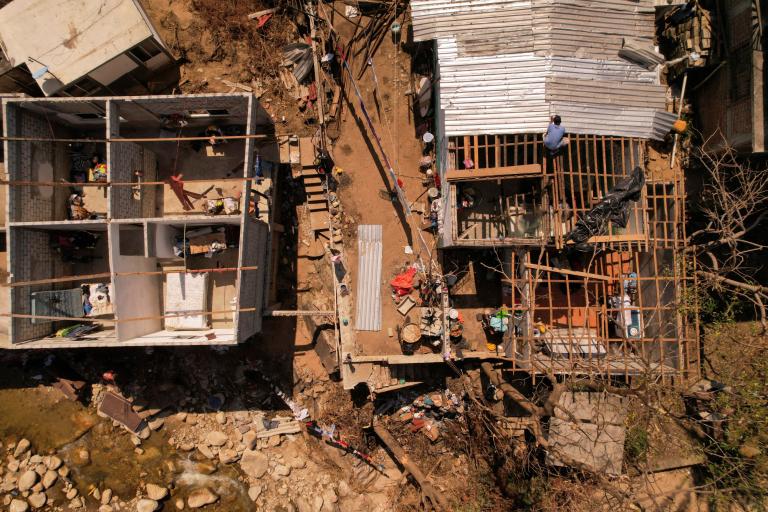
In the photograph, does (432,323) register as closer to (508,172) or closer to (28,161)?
(508,172)

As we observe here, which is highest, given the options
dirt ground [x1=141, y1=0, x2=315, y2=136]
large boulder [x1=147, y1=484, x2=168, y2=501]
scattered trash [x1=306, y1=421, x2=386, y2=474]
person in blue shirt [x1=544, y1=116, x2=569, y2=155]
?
dirt ground [x1=141, y1=0, x2=315, y2=136]

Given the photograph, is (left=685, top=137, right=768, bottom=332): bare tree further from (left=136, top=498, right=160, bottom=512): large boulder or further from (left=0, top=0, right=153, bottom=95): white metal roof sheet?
(left=136, top=498, right=160, bottom=512): large boulder

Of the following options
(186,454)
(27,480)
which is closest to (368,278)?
(186,454)

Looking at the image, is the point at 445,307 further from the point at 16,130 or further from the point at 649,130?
the point at 16,130

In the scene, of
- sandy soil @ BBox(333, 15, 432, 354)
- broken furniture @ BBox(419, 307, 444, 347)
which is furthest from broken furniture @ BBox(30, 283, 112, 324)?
broken furniture @ BBox(419, 307, 444, 347)

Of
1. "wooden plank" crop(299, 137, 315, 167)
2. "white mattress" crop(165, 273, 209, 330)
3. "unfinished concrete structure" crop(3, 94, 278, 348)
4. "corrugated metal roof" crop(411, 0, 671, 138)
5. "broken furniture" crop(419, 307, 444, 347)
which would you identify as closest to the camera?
"corrugated metal roof" crop(411, 0, 671, 138)

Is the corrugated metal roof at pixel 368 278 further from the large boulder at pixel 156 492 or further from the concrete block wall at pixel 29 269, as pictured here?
the concrete block wall at pixel 29 269

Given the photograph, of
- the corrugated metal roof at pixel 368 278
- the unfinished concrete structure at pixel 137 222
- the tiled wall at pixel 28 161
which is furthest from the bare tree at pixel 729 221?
the tiled wall at pixel 28 161
